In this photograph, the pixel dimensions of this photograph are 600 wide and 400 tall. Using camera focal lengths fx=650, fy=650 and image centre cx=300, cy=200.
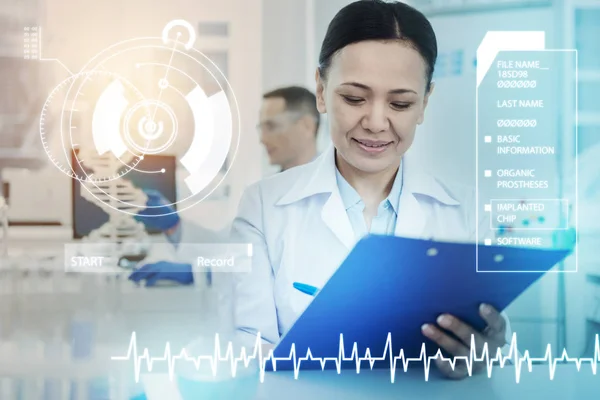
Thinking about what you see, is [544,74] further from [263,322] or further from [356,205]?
[263,322]

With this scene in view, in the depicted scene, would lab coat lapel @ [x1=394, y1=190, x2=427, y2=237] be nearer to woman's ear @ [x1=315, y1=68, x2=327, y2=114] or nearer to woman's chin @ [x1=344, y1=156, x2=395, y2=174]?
woman's chin @ [x1=344, y1=156, x2=395, y2=174]

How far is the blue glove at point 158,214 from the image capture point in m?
1.22

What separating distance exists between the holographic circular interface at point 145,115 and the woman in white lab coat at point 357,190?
119 mm

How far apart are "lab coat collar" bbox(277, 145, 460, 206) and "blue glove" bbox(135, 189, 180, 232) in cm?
20

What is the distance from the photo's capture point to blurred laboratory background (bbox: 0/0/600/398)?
121 cm

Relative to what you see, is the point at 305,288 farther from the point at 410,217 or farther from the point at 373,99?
the point at 373,99

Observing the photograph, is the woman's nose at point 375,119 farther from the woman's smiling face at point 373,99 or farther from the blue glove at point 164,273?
the blue glove at point 164,273

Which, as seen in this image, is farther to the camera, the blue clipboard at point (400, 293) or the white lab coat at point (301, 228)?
the white lab coat at point (301, 228)

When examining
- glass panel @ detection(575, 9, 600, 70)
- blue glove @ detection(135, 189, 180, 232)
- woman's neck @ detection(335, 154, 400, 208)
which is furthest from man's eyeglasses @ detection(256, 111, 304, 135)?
glass panel @ detection(575, 9, 600, 70)

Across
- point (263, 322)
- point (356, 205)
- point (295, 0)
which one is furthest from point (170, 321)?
point (295, 0)

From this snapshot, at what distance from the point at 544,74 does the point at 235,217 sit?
26.1 inches

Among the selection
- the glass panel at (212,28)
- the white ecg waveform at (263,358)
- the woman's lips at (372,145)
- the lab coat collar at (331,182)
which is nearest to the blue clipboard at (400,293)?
the white ecg waveform at (263,358)

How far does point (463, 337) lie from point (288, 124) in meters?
0.52

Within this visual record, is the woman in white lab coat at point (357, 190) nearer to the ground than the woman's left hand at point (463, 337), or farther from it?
farther from it
